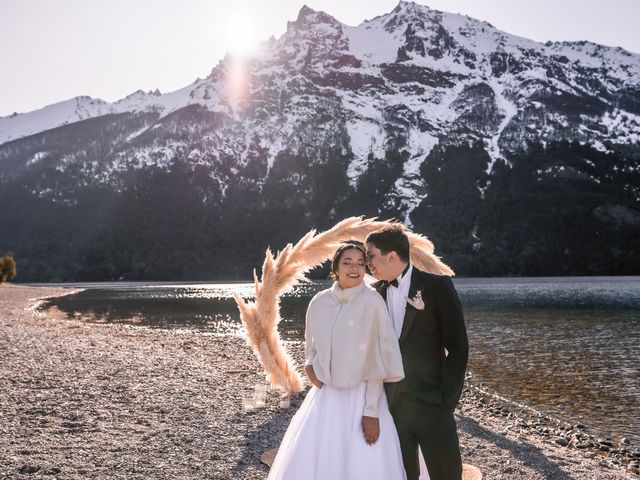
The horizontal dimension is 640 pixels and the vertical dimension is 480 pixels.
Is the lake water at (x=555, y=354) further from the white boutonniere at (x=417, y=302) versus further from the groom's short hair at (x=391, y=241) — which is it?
the groom's short hair at (x=391, y=241)

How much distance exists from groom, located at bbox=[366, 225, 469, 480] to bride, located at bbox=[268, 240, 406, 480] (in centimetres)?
16

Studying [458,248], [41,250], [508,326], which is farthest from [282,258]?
[41,250]

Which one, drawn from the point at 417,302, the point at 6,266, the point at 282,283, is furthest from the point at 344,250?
the point at 6,266

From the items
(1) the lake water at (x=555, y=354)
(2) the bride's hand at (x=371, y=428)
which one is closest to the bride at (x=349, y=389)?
(2) the bride's hand at (x=371, y=428)

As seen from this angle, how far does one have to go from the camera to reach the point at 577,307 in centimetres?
5709

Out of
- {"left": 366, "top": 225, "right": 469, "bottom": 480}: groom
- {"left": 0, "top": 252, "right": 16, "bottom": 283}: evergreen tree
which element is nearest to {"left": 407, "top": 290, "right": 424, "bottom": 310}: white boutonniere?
{"left": 366, "top": 225, "right": 469, "bottom": 480}: groom

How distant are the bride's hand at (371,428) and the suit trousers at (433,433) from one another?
28 cm

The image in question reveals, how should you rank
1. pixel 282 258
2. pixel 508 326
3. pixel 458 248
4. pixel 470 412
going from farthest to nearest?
pixel 458 248
pixel 508 326
pixel 470 412
pixel 282 258

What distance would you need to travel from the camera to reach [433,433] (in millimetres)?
4703

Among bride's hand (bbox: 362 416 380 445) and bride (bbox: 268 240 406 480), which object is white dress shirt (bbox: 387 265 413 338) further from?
bride's hand (bbox: 362 416 380 445)

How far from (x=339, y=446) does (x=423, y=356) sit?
1125 mm

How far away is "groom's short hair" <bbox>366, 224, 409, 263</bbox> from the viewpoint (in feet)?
15.9

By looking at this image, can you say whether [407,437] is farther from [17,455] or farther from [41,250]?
[41,250]

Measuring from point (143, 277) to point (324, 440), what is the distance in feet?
657
